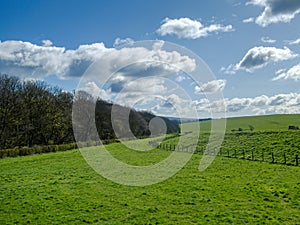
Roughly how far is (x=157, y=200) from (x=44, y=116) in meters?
47.1

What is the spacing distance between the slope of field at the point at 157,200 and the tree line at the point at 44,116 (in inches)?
860

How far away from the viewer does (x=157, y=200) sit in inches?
711

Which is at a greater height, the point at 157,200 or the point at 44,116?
the point at 44,116

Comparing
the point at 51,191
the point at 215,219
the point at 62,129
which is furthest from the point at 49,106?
the point at 215,219

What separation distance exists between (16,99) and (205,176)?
40.8 metres

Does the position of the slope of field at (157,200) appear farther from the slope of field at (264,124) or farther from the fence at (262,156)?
the slope of field at (264,124)

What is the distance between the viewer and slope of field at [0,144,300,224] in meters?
14.9

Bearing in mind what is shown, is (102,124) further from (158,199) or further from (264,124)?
(264,124)

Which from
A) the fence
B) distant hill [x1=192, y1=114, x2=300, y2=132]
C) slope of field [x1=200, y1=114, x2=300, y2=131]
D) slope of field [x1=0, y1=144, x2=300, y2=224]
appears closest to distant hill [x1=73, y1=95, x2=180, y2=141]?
the fence

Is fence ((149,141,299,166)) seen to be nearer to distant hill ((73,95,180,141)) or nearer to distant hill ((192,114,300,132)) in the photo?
distant hill ((73,95,180,141))

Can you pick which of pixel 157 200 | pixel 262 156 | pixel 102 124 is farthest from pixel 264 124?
pixel 157 200

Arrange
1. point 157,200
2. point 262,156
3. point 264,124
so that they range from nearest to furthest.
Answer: point 157,200 < point 262,156 < point 264,124

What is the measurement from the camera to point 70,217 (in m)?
15.1

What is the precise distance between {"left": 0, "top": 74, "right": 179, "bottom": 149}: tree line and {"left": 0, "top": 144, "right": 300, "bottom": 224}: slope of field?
21.8 meters
